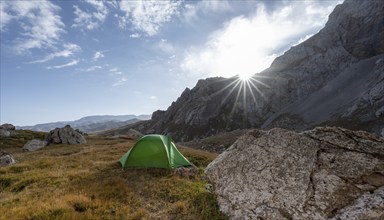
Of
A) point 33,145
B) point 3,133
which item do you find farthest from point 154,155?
point 3,133

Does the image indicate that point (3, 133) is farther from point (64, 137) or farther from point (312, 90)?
point (312, 90)

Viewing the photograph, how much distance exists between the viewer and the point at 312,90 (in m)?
147

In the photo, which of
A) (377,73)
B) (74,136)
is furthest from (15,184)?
(377,73)

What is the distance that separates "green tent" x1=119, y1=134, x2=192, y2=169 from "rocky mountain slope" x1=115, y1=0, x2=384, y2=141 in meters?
79.0

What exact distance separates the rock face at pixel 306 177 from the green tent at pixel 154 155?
880 cm

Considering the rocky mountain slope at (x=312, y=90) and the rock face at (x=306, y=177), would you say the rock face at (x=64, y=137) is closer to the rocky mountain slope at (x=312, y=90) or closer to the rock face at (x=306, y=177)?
the rock face at (x=306, y=177)

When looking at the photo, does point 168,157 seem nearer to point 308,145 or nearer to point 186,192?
point 186,192

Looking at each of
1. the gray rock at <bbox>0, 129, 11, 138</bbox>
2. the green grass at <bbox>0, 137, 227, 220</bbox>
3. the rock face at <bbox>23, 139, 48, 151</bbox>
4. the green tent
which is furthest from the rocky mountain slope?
the gray rock at <bbox>0, 129, 11, 138</bbox>

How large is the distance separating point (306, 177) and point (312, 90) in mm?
149783

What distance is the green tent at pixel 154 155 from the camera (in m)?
21.2

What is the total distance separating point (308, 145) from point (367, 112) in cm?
9434

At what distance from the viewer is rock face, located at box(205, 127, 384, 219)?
9180 mm

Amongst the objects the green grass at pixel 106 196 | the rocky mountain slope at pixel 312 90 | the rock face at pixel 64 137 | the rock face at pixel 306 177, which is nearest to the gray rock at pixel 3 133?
the rock face at pixel 64 137

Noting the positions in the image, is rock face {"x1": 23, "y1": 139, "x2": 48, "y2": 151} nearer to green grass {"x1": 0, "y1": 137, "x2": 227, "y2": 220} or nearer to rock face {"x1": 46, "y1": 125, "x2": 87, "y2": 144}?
rock face {"x1": 46, "y1": 125, "x2": 87, "y2": 144}
